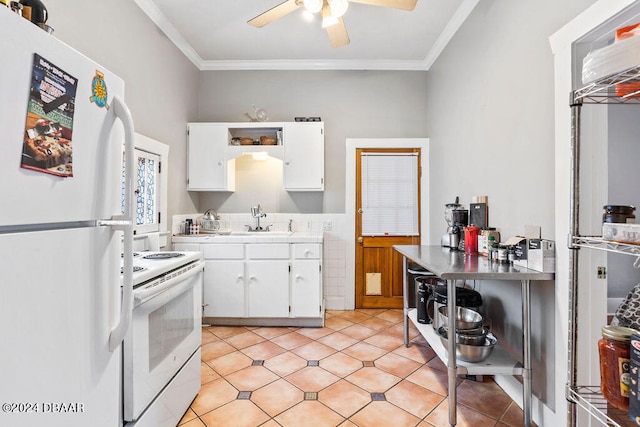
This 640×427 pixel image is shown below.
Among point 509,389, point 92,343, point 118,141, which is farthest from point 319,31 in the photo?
point 509,389

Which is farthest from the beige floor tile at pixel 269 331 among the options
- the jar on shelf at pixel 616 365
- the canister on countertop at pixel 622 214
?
the canister on countertop at pixel 622 214

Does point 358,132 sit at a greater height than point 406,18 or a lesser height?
lesser

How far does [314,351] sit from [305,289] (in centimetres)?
65

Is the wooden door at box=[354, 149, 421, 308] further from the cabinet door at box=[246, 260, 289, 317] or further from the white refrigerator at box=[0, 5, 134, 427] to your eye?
the white refrigerator at box=[0, 5, 134, 427]

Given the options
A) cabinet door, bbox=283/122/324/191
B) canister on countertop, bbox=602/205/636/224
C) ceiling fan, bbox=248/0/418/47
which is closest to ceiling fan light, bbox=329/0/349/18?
ceiling fan, bbox=248/0/418/47

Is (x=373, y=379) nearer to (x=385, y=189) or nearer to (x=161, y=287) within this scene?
(x=161, y=287)

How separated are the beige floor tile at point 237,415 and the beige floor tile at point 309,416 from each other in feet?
0.39

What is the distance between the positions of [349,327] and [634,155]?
3.42 m

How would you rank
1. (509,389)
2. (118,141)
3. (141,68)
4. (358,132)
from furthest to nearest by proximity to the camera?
(358,132)
(141,68)
(509,389)
(118,141)

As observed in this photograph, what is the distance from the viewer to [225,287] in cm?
308

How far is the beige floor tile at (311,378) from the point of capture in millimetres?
2070

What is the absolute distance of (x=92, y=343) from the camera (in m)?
0.90

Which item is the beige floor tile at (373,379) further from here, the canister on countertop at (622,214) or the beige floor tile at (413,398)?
the canister on countertop at (622,214)

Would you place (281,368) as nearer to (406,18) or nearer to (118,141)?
(118,141)
